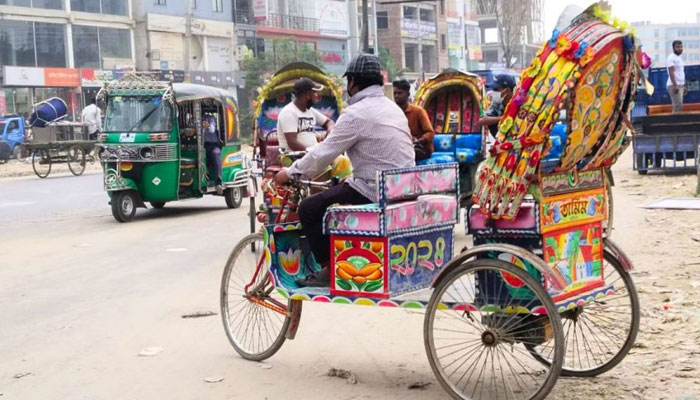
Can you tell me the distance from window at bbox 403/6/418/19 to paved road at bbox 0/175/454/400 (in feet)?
232

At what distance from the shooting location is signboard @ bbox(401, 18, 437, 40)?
79.0 m

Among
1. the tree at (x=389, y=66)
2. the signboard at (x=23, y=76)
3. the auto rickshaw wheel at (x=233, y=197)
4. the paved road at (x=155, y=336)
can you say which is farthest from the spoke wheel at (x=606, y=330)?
the tree at (x=389, y=66)

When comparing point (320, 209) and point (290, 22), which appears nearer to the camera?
point (320, 209)

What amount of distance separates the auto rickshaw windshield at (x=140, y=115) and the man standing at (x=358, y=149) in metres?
10.5

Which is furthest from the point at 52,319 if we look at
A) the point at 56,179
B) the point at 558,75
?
the point at 56,179

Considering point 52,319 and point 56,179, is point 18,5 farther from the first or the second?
point 52,319

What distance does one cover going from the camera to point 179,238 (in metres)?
13.6

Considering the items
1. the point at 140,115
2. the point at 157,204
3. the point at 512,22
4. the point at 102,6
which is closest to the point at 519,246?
the point at 140,115

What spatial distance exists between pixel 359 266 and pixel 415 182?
0.63 meters

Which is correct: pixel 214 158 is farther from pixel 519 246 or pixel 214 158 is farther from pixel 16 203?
pixel 519 246

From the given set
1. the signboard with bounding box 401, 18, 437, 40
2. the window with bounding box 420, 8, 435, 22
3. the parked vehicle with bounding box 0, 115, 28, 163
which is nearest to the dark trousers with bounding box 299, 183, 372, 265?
the parked vehicle with bounding box 0, 115, 28, 163

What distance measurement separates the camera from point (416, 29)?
265ft

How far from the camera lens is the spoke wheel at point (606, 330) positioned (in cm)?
582

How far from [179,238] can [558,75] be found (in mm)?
9321
